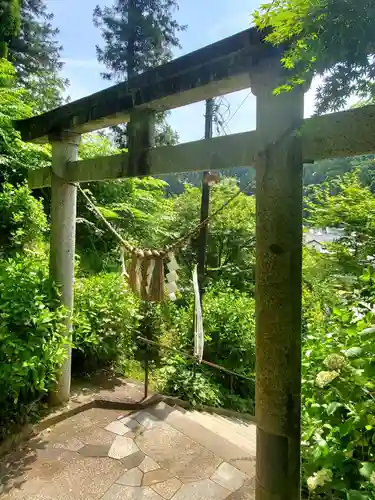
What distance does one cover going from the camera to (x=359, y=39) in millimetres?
821

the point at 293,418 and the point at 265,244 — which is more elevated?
the point at 265,244

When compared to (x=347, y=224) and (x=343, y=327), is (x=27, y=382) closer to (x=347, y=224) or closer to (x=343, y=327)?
(x=343, y=327)

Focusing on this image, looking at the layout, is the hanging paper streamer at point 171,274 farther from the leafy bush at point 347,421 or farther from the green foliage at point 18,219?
the green foliage at point 18,219

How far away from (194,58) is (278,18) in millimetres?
1149

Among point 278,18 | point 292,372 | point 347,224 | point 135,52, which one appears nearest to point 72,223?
point 292,372

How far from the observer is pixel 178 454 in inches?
114

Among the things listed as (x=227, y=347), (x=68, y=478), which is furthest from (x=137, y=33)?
(x=68, y=478)

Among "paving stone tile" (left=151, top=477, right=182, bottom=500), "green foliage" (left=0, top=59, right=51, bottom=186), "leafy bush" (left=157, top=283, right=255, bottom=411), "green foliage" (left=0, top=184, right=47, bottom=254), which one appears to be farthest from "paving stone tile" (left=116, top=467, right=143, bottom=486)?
"green foliage" (left=0, top=59, right=51, bottom=186)

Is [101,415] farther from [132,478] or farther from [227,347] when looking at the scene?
[227,347]

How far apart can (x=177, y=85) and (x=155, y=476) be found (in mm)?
2802

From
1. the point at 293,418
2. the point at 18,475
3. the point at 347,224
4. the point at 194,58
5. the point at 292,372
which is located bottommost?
the point at 18,475

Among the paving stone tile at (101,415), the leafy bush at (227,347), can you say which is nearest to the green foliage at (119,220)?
the leafy bush at (227,347)

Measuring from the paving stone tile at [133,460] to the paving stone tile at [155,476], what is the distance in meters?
0.15

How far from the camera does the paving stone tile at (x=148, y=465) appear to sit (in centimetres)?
268
